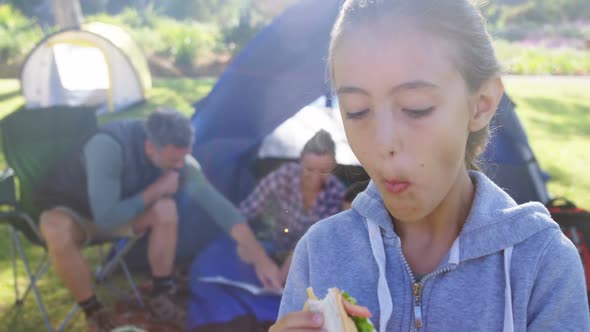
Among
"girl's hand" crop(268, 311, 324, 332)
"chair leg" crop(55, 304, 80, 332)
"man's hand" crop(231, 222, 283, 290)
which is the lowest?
"chair leg" crop(55, 304, 80, 332)

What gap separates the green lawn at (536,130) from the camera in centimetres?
400

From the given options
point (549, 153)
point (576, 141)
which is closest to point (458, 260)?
point (549, 153)

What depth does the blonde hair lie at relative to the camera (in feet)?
3.67

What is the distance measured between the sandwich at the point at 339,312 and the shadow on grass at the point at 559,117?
844cm

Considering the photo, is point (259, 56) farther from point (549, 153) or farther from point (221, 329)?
point (549, 153)

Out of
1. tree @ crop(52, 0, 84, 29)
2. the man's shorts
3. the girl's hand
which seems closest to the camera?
the girl's hand

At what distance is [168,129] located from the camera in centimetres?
374

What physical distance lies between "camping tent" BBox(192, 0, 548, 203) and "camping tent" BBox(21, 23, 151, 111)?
645cm

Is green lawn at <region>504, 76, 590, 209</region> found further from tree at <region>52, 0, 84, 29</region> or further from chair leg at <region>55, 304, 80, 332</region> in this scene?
tree at <region>52, 0, 84, 29</region>

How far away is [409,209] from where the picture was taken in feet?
3.78

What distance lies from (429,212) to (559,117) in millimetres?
9769

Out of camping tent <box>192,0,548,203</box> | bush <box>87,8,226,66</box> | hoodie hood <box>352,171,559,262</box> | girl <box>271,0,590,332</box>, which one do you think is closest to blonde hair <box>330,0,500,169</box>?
girl <box>271,0,590,332</box>

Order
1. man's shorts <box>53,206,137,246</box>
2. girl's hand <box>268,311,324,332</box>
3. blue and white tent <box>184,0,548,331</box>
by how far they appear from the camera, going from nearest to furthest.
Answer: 1. girl's hand <box>268,311,324,332</box>
2. blue and white tent <box>184,0,548,331</box>
3. man's shorts <box>53,206,137,246</box>

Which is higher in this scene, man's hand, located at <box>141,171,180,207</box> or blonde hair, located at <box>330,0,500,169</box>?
blonde hair, located at <box>330,0,500,169</box>
